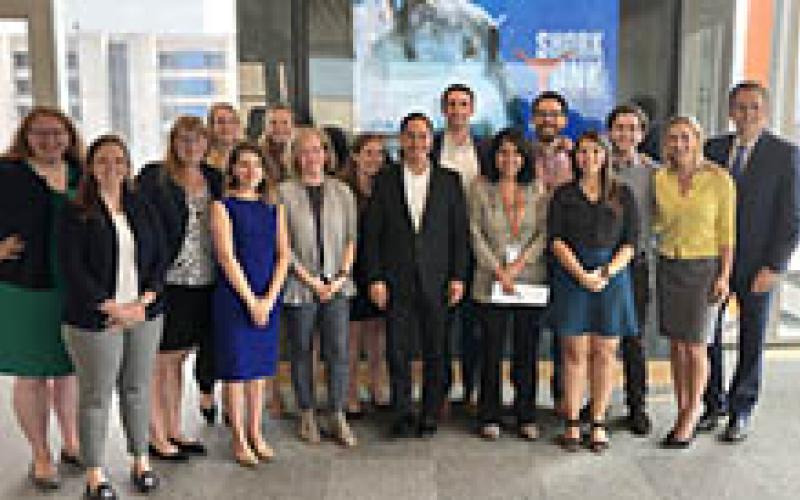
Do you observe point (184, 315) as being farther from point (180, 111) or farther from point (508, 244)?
point (508, 244)

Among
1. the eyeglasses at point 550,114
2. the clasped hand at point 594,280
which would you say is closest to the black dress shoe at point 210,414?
the clasped hand at point 594,280

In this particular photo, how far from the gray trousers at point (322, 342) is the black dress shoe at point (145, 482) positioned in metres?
0.74

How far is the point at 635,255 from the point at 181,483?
7.28ft

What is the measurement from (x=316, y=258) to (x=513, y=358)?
103cm

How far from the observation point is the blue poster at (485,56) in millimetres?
4328

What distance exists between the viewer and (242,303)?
3.18 meters

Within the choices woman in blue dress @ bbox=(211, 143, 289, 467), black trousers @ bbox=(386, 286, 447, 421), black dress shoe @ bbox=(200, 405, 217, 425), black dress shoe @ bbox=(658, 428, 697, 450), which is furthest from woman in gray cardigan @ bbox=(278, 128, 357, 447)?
black dress shoe @ bbox=(658, 428, 697, 450)

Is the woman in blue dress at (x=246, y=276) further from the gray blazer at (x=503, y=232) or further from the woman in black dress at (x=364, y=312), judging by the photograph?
the gray blazer at (x=503, y=232)

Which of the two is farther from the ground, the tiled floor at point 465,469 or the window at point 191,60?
the window at point 191,60

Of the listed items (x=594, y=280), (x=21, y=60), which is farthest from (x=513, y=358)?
(x=21, y=60)

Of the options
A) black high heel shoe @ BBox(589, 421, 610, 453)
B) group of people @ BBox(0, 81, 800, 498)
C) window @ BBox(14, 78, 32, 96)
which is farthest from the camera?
window @ BBox(14, 78, 32, 96)

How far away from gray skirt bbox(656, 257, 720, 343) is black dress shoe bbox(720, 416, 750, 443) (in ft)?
1.66

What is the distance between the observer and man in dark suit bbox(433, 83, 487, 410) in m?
3.61

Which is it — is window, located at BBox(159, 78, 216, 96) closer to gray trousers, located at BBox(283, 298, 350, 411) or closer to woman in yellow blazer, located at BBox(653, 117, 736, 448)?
gray trousers, located at BBox(283, 298, 350, 411)
